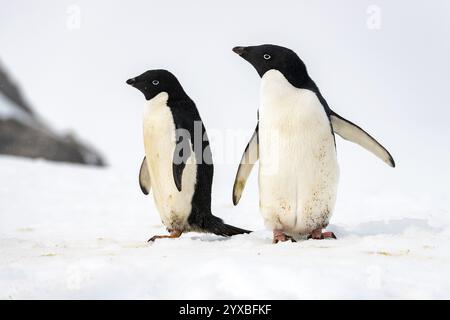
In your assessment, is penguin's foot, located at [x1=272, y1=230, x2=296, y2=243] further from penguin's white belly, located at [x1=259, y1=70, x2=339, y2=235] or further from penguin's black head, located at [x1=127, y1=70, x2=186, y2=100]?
penguin's black head, located at [x1=127, y1=70, x2=186, y2=100]

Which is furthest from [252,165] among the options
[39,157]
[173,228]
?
[39,157]

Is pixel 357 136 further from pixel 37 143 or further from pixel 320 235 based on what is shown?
pixel 37 143

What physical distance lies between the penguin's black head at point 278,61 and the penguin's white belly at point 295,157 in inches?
1.4

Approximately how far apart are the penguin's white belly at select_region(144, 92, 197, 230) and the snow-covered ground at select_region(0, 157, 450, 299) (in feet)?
0.54

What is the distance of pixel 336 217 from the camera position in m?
3.85

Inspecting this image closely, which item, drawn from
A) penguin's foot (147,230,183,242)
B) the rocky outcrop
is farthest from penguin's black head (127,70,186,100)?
the rocky outcrop

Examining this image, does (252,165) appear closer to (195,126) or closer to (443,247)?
(195,126)

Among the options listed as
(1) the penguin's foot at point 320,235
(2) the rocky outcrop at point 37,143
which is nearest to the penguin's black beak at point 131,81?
(1) the penguin's foot at point 320,235

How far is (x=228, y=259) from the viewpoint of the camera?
2178 millimetres

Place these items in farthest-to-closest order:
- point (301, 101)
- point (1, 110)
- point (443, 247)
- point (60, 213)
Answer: point (1, 110) < point (60, 213) < point (301, 101) < point (443, 247)

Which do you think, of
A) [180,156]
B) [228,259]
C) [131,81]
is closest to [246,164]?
[180,156]
